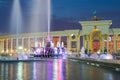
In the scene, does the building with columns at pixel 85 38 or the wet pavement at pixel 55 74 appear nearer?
the wet pavement at pixel 55 74

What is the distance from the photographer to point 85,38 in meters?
97.5

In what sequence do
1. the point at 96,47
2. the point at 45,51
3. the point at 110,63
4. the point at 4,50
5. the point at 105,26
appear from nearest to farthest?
the point at 110,63
the point at 45,51
the point at 105,26
the point at 96,47
the point at 4,50

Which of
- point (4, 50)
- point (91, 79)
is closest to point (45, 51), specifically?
point (91, 79)

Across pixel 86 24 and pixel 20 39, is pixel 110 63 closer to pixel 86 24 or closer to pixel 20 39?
pixel 86 24

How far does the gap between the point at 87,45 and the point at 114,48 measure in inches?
286

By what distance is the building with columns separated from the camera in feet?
303

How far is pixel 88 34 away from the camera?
94688 mm

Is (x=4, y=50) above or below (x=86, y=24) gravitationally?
below

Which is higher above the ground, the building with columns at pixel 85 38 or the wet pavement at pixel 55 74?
the building with columns at pixel 85 38

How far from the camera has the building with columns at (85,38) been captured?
9225cm

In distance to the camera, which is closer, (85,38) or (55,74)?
(55,74)

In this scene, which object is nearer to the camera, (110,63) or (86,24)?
(110,63)

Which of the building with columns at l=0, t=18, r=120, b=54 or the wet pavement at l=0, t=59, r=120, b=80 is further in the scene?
the building with columns at l=0, t=18, r=120, b=54

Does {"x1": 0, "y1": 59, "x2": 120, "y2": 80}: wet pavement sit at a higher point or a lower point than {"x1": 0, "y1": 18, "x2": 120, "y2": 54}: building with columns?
lower
